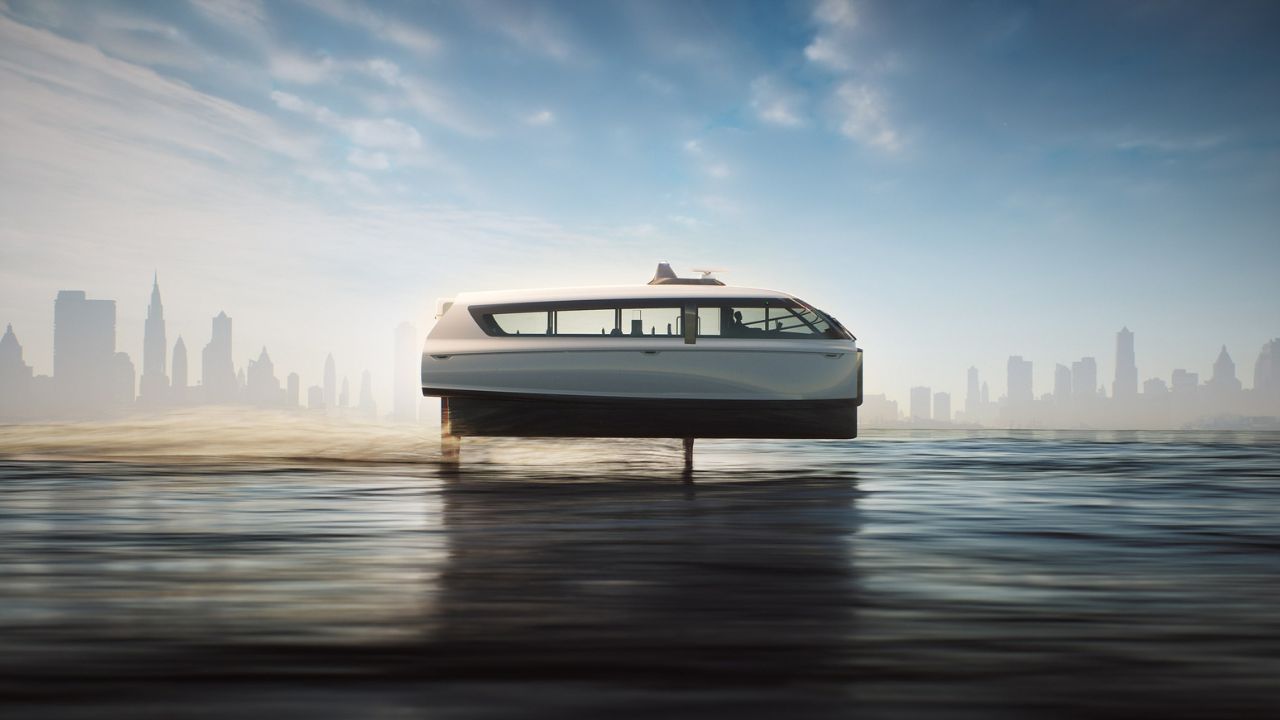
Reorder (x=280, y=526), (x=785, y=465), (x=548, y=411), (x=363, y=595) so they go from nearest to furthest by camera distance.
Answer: (x=363, y=595) → (x=280, y=526) → (x=548, y=411) → (x=785, y=465)

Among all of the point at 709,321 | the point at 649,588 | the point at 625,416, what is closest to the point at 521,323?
the point at 625,416

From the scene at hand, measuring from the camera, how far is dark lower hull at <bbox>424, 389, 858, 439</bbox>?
7.82 m

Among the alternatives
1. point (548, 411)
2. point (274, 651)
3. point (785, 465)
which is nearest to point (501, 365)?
point (548, 411)

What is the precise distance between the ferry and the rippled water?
140 centimetres

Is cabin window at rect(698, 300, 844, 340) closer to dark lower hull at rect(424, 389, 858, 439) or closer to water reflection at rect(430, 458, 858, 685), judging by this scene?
dark lower hull at rect(424, 389, 858, 439)

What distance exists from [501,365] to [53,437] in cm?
858

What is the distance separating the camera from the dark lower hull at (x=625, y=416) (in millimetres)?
7816

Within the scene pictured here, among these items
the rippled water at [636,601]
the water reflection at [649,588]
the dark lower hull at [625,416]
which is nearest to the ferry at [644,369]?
the dark lower hull at [625,416]

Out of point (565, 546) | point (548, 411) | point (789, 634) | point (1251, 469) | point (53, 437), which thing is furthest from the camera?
point (53, 437)

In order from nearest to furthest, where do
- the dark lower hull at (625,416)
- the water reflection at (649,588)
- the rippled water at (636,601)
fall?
the rippled water at (636,601)
the water reflection at (649,588)
the dark lower hull at (625,416)

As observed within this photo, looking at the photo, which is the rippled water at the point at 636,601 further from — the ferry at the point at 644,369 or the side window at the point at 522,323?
the side window at the point at 522,323

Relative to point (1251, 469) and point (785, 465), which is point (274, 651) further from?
point (1251, 469)

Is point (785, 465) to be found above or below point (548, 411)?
below

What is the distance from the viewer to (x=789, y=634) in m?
2.47
